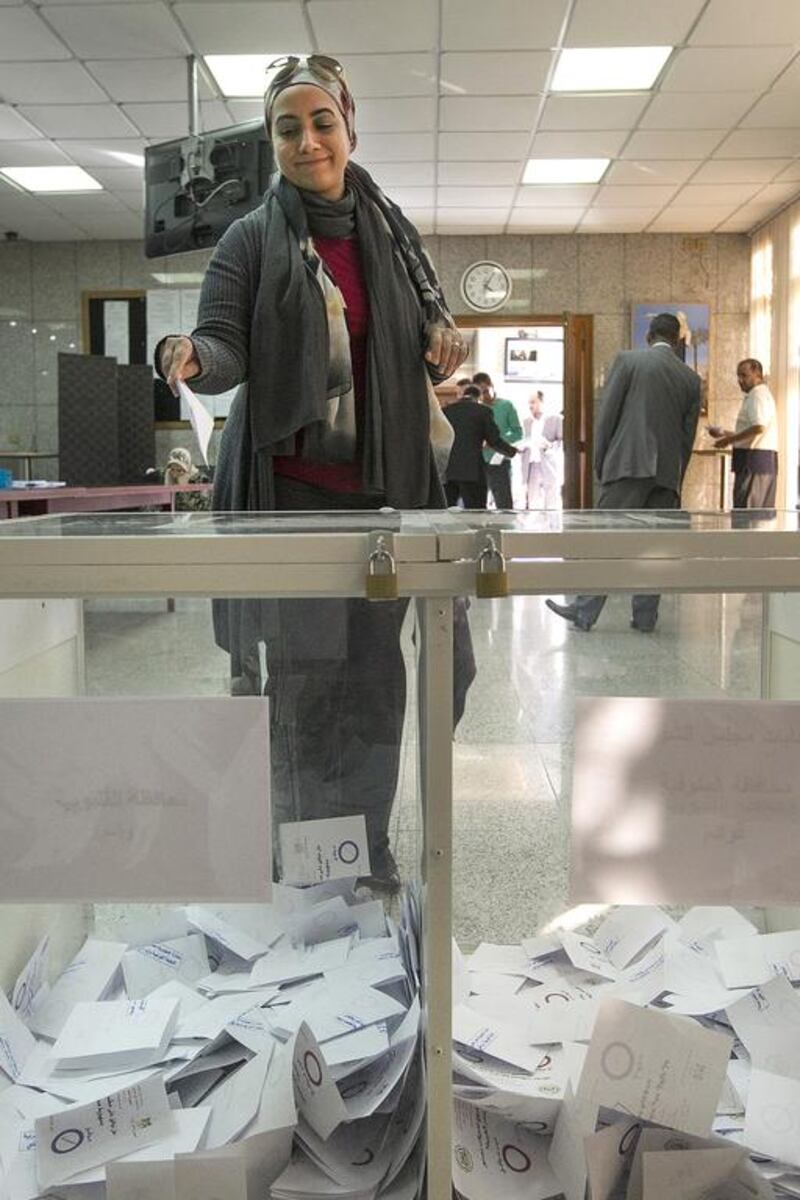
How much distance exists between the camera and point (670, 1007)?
0.96 meters

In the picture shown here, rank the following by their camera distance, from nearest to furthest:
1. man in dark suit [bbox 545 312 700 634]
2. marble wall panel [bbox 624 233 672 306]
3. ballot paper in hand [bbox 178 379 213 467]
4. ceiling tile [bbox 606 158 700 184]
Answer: ballot paper in hand [bbox 178 379 213 467]
man in dark suit [bbox 545 312 700 634]
ceiling tile [bbox 606 158 700 184]
marble wall panel [bbox 624 233 672 306]

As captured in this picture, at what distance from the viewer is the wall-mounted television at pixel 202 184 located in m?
3.91

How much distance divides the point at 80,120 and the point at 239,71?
120 centimetres

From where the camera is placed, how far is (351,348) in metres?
1.52

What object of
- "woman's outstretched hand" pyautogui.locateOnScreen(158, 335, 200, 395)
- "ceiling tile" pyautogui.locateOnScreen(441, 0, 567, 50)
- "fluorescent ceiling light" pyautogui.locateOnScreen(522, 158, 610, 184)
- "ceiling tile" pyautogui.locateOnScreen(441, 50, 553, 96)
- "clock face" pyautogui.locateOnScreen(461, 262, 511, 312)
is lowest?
"woman's outstretched hand" pyautogui.locateOnScreen(158, 335, 200, 395)

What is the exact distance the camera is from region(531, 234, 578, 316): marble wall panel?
900 cm

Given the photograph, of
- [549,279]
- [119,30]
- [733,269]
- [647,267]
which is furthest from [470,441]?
[733,269]

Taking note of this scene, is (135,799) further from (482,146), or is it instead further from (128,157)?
(128,157)

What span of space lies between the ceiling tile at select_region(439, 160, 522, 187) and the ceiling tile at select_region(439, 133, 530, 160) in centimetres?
11

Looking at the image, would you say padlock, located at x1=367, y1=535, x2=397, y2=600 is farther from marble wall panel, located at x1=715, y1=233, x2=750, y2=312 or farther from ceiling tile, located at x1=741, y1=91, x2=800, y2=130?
marble wall panel, located at x1=715, y1=233, x2=750, y2=312

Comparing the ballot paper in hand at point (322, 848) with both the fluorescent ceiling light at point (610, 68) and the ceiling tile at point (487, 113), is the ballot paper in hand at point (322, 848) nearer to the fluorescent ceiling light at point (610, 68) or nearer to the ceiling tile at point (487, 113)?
the fluorescent ceiling light at point (610, 68)

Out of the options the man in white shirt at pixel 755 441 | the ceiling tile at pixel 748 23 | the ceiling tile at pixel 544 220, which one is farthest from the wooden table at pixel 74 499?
the ceiling tile at pixel 544 220

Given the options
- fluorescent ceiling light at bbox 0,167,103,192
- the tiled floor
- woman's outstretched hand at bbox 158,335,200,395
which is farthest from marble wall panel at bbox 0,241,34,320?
the tiled floor

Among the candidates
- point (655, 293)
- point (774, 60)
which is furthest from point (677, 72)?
point (655, 293)
